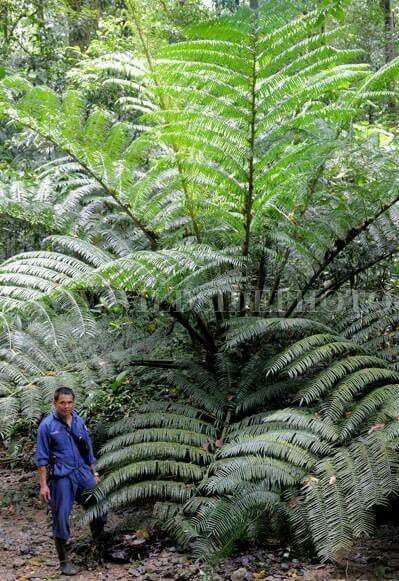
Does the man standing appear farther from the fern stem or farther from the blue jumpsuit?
the fern stem

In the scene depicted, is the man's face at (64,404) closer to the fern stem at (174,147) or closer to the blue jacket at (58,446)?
the blue jacket at (58,446)

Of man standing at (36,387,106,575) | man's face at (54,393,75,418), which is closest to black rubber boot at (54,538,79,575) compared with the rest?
man standing at (36,387,106,575)

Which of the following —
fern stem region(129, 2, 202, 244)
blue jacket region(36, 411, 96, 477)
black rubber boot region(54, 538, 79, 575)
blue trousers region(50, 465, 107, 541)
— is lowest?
black rubber boot region(54, 538, 79, 575)

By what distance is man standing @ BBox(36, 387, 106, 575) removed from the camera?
3.01 metres

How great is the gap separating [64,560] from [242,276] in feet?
5.80

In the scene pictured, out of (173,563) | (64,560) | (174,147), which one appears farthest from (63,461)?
(174,147)

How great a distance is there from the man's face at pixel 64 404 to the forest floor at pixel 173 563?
2.34ft

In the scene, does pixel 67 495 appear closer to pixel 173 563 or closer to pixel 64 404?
pixel 64 404

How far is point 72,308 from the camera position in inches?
119

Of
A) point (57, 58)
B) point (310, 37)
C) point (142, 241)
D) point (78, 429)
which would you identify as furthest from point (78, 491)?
point (57, 58)

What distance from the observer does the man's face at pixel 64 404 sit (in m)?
3.03

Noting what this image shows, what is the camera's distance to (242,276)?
343 centimetres

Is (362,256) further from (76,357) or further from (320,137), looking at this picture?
(76,357)

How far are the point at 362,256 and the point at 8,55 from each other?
6.26 m
